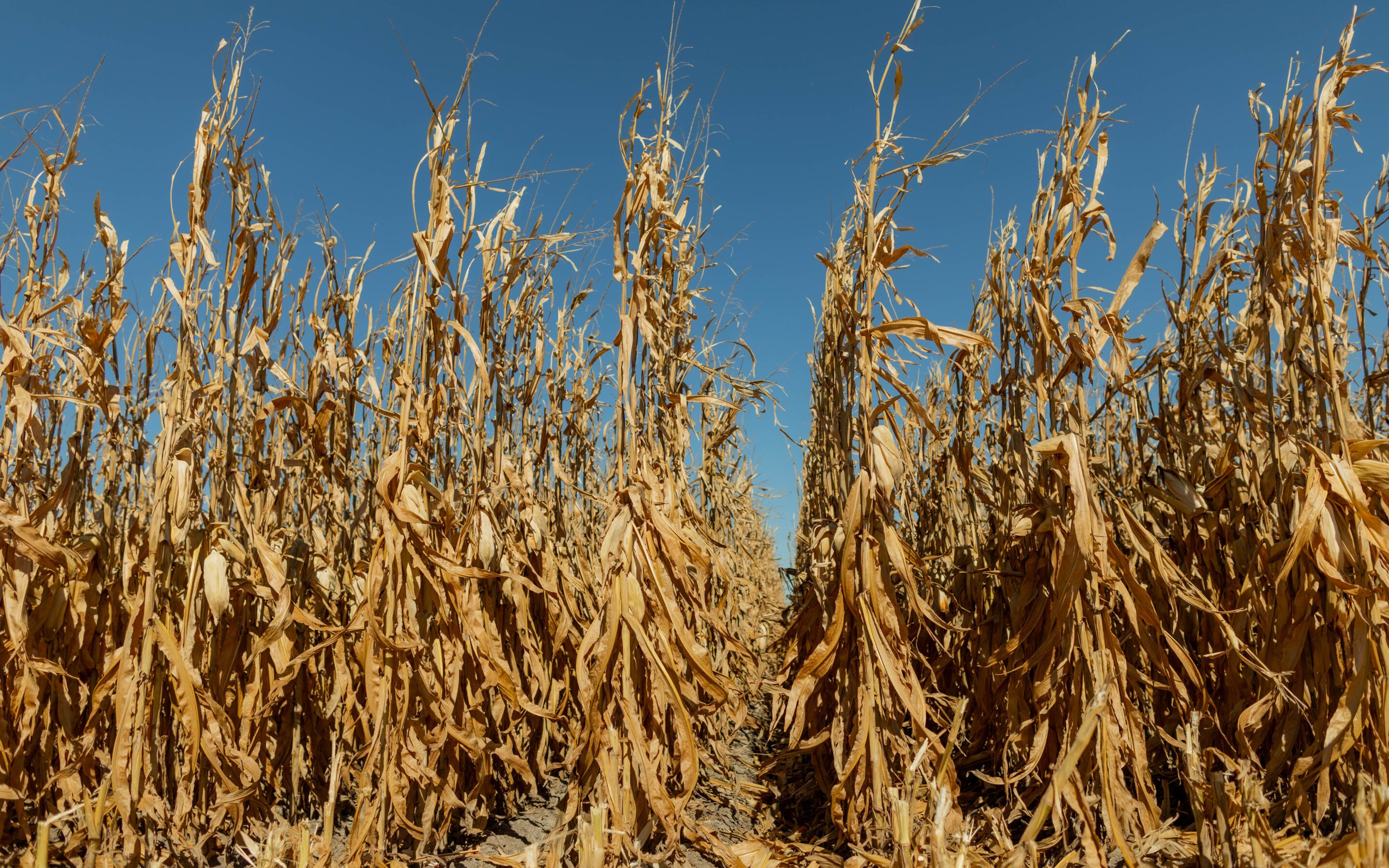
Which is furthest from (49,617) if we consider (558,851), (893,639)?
(893,639)

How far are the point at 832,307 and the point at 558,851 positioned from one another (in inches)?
77.1

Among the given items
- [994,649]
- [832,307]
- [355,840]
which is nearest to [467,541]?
[355,840]

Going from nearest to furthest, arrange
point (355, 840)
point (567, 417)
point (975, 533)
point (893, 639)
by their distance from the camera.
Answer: point (355, 840) → point (893, 639) → point (975, 533) → point (567, 417)

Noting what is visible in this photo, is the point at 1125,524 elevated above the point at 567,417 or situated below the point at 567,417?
below

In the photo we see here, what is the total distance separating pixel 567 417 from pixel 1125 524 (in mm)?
2011

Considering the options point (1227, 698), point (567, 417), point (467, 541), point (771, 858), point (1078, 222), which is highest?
point (1078, 222)

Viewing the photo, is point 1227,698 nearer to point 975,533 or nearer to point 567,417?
point 975,533

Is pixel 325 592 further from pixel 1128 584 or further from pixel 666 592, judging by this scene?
pixel 1128 584

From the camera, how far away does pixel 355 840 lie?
Answer: 1.76 metres

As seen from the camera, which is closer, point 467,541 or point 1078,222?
point 1078,222

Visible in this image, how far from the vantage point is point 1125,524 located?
1854 mm

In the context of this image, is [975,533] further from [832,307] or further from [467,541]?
[467,541]

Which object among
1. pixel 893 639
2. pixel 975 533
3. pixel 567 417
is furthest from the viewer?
pixel 567 417

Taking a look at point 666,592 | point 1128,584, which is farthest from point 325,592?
point 1128,584
